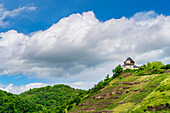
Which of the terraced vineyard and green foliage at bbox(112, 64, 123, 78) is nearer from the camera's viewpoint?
the terraced vineyard

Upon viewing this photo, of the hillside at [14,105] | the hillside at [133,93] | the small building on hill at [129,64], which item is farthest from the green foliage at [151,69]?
the hillside at [14,105]

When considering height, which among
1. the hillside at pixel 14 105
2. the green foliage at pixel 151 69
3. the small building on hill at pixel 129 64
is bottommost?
the hillside at pixel 14 105

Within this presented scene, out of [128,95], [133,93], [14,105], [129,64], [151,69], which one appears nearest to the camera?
[133,93]

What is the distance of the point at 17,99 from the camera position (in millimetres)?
122312

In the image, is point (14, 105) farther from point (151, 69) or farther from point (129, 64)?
Result: point (151, 69)

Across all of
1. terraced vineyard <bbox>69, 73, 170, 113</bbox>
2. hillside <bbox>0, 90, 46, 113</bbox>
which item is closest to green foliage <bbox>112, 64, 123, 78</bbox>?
terraced vineyard <bbox>69, 73, 170, 113</bbox>

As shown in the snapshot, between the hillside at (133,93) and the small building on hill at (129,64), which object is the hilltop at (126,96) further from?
the small building on hill at (129,64)

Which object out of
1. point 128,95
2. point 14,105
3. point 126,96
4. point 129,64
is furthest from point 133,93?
point 14,105

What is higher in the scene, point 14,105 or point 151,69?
point 151,69

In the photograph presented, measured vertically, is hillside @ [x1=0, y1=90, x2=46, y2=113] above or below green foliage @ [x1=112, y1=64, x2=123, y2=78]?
below

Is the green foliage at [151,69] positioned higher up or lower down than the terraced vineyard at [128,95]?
higher up

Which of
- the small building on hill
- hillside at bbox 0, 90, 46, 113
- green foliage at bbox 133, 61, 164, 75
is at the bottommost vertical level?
hillside at bbox 0, 90, 46, 113

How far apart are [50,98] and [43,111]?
2168 inches

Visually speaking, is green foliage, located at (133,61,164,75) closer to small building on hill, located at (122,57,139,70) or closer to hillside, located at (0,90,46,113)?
small building on hill, located at (122,57,139,70)
